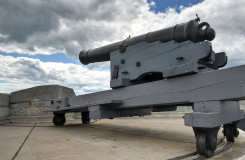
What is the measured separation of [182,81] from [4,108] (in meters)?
6.66

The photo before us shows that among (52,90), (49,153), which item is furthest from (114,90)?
(52,90)

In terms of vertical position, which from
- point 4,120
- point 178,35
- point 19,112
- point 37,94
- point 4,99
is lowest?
point 4,120

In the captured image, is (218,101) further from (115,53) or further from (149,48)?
(115,53)

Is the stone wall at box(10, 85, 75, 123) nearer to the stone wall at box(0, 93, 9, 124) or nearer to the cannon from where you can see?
the stone wall at box(0, 93, 9, 124)

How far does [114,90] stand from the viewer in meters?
3.44

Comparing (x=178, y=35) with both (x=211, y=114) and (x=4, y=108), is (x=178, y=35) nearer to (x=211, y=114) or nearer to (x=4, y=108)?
(x=211, y=114)

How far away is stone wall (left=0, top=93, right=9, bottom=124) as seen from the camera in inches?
265

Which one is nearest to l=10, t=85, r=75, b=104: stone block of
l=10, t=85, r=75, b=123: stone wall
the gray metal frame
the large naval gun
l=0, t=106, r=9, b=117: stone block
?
l=10, t=85, r=75, b=123: stone wall

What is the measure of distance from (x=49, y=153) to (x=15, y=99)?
591cm

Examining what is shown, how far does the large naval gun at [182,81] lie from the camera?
81.1 inches

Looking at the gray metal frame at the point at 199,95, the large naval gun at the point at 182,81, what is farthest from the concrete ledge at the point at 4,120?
the gray metal frame at the point at 199,95

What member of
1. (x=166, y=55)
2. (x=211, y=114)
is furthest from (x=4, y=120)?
(x=211, y=114)

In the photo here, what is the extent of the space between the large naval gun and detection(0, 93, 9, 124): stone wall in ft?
14.5

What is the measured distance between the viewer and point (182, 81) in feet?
8.17
